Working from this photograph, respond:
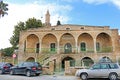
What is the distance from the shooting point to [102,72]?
62.1 ft

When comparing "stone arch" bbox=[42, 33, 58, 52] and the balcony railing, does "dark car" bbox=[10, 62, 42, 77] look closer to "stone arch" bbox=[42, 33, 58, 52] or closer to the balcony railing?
the balcony railing

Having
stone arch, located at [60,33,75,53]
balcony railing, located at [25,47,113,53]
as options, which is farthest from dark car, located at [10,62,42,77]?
stone arch, located at [60,33,75,53]

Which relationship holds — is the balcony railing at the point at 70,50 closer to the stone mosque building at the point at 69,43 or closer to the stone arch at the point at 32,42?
the stone mosque building at the point at 69,43

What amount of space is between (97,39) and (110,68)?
2213 cm

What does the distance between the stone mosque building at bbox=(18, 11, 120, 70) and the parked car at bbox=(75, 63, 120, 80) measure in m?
16.3

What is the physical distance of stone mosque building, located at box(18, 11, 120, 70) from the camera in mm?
36531

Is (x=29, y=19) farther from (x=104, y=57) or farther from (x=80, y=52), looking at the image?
(x=104, y=57)

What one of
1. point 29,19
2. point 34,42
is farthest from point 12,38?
point 34,42

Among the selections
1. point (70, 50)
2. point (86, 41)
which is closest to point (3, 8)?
point (70, 50)

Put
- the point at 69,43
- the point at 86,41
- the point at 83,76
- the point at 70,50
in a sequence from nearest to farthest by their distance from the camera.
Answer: the point at 83,76 < the point at 70,50 < the point at 69,43 < the point at 86,41

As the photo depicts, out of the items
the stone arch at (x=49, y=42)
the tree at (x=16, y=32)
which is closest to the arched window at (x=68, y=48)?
the stone arch at (x=49, y=42)

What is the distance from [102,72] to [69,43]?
72.1 ft

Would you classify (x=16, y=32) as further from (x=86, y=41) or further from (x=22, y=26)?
(x=86, y=41)

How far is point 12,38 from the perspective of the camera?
169 feet
